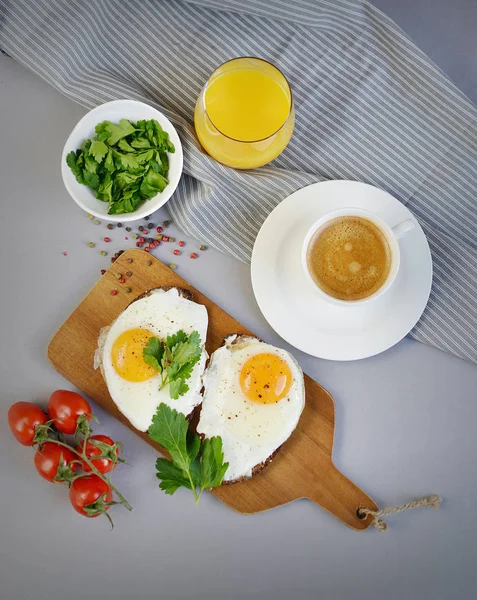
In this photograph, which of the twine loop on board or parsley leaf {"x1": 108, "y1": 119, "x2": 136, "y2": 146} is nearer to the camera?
parsley leaf {"x1": 108, "y1": 119, "x2": 136, "y2": 146}

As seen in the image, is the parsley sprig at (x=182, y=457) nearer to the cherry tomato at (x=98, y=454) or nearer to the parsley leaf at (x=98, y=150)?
the cherry tomato at (x=98, y=454)

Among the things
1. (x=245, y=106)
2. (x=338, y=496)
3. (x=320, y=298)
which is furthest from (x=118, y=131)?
(x=338, y=496)

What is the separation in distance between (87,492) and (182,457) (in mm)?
399

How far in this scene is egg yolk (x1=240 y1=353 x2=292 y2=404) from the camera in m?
2.42

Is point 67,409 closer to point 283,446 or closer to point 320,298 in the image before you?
point 283,446

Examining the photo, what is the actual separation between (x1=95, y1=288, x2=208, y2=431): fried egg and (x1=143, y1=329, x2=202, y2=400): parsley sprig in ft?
0.10

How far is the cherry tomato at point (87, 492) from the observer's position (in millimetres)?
2381

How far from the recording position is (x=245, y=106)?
92.8 inches

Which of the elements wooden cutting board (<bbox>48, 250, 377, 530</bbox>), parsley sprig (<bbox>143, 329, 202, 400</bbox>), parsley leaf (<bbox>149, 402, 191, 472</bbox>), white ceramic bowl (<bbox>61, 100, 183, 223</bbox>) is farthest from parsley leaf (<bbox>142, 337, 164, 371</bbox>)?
white ceramic bowl (<bbox>61, 100, 183, 223</bbox>)

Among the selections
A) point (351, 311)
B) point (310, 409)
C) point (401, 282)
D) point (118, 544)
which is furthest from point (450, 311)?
point (118, 544)

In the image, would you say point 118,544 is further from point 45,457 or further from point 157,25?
point 157,25

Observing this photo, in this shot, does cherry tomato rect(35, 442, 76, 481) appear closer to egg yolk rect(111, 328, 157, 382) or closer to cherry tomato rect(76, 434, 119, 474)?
cherry tomato rect(76, 434, 119, 474)

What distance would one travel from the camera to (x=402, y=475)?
2605 millimetres

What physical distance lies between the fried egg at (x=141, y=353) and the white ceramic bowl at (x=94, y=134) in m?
0.37
